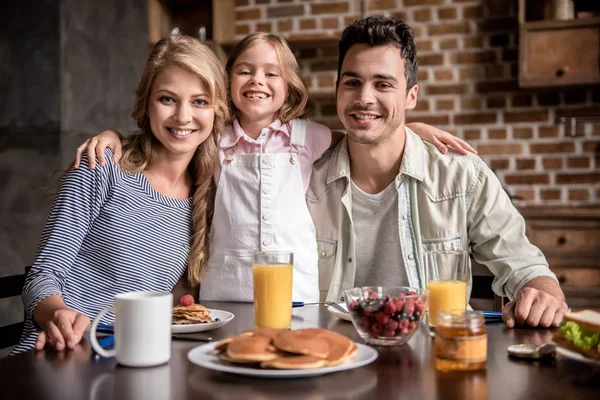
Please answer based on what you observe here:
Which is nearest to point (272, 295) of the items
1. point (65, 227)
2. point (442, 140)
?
point (65, 227)

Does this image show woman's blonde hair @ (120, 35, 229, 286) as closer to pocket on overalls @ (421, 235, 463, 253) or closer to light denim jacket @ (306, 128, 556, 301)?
light denim jacket @ (306, 128, 556, 301)

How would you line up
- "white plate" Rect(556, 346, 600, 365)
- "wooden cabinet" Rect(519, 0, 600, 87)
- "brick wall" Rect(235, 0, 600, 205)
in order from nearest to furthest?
"white plate" Rect(556, 346, 600, 365) < "wooden cabinet" Rect(519, 0, 600, 87) < "brick wall" Rect(235, 0, 600, 205)

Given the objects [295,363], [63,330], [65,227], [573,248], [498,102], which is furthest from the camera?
[498,102]

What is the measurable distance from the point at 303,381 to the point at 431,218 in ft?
3.35

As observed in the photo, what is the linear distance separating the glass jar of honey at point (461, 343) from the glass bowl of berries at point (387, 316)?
113mm

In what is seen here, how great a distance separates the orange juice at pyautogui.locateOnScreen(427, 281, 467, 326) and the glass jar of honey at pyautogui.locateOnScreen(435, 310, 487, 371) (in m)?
0.26

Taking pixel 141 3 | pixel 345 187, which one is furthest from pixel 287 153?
pixel 141 3

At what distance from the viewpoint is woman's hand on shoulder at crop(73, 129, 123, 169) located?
1752 millimetres

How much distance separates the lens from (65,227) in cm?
166

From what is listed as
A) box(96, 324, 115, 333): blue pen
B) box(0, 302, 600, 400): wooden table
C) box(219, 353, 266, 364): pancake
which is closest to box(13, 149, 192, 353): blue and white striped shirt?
box(96, 324, 115, 333): blue pen

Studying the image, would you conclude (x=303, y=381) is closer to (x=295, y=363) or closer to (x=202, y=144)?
(x=295, y=363)

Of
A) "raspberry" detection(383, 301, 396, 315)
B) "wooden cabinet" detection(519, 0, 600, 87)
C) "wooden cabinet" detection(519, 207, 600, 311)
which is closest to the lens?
"raspberry" detection(383, 301, 396, 315)

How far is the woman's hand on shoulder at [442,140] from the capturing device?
79.6 inches

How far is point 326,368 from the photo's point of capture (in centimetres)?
101
